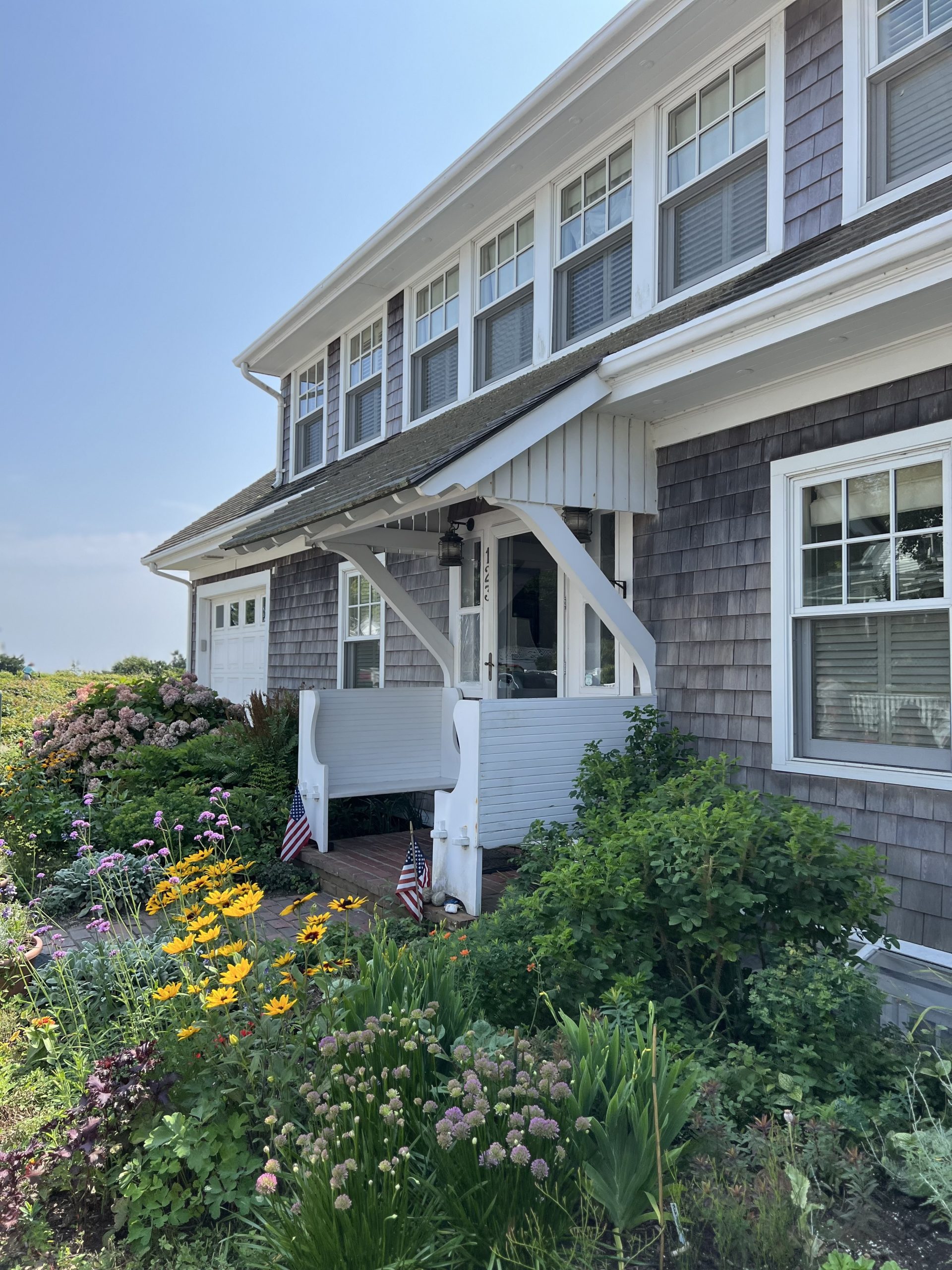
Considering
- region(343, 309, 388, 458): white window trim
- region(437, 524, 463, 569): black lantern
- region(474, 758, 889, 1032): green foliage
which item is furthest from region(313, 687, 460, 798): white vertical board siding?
region(343, 309, 388, 458): white window trim

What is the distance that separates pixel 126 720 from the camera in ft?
28.4

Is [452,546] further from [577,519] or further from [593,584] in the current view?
[593,584]

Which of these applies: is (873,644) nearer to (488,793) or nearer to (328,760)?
(488,793)

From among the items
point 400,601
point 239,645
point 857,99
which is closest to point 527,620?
point 400,601

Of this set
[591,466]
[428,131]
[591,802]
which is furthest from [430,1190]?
[428,131]

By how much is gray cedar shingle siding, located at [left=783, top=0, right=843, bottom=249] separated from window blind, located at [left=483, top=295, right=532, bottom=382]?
2544 millimetres

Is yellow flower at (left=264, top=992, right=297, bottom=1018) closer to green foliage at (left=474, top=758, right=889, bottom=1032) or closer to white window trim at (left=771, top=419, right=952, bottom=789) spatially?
green foliage at (left=474, top=758, right=889, bottom=1032)

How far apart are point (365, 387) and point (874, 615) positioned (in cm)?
695

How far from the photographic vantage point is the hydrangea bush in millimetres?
8461

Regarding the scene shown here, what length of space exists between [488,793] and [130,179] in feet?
67.7

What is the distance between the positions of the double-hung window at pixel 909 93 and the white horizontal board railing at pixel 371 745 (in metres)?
4.54

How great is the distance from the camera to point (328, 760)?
6570mm

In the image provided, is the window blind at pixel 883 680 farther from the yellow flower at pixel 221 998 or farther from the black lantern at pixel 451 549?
the black lantern at pixel 451 549

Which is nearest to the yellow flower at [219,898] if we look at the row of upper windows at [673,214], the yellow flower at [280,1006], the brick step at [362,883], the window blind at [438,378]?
the yellow flower at [280,1006]
